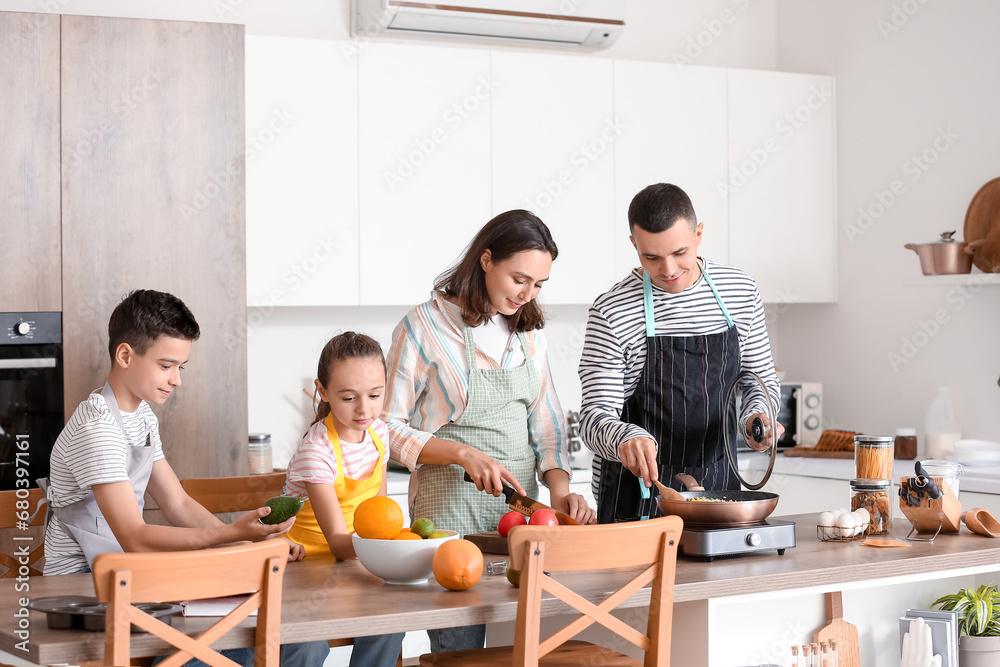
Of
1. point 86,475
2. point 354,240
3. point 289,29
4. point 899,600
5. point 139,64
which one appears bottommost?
point 899,600

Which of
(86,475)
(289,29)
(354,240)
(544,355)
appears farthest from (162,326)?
(289,29)

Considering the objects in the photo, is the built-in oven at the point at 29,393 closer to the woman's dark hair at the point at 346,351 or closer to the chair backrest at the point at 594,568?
the woman's dark hair at the point at 346,351

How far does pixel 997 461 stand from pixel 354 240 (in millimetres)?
2213

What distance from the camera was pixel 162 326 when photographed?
6.84 feet

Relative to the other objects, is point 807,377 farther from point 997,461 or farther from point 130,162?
point 130,162

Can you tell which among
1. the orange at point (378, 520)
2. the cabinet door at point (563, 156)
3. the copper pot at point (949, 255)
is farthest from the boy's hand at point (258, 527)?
the copper pot at point (949, 255)

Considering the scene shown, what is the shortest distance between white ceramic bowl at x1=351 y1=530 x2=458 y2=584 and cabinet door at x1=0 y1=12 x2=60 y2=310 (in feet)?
5.45

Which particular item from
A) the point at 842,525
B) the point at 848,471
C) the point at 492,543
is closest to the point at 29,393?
the point at 492,543

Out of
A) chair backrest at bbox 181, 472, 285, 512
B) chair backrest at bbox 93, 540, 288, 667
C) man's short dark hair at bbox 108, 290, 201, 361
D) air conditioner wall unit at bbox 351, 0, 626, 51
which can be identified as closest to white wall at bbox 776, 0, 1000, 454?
air conditioner wall unit at bbox 351, 0, 626, 51

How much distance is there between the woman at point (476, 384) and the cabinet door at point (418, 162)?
1242 mm

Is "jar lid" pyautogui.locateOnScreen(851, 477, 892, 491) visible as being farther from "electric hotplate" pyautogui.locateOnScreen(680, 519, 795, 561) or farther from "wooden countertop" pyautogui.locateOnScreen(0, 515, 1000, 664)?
"electric hotplate" pyautogui.locateOnScreen(680, 519, 795, 561)

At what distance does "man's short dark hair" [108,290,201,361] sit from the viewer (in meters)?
2.08

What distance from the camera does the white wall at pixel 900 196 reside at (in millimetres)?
3713

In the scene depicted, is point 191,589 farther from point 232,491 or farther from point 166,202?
point 166,202
